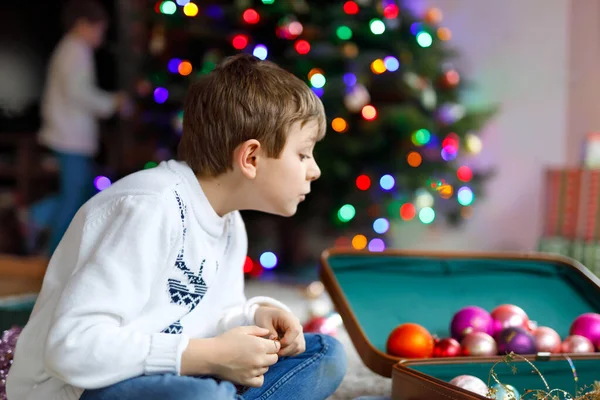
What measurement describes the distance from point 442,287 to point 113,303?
111cm

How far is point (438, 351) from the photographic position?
59.2 inches

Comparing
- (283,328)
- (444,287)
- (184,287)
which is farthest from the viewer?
(444,287)

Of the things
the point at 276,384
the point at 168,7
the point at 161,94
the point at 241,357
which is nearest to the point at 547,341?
the point at 276,384

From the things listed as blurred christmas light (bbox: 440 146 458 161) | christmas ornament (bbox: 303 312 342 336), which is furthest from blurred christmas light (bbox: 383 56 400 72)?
christmas ornament (bbox: 303 312 342 336)

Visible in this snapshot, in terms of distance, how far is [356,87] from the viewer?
102 inches

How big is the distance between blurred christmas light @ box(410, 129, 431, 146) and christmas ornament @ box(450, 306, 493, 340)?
116cm

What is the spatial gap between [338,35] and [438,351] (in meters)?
1.46

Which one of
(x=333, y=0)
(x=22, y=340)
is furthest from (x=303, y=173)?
(x=333, y=0)

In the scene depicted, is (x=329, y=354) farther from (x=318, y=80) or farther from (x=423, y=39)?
(x=423, y=39)

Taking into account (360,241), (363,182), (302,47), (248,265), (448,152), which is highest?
(302,47)

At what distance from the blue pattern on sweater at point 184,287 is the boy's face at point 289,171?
147mm

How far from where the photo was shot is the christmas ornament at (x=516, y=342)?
4.78ft

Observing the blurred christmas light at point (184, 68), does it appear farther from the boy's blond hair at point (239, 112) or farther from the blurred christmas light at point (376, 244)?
the boy's blond hair at point (239, 112)

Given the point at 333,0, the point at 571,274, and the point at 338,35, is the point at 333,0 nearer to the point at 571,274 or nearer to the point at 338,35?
the point at 338,35
